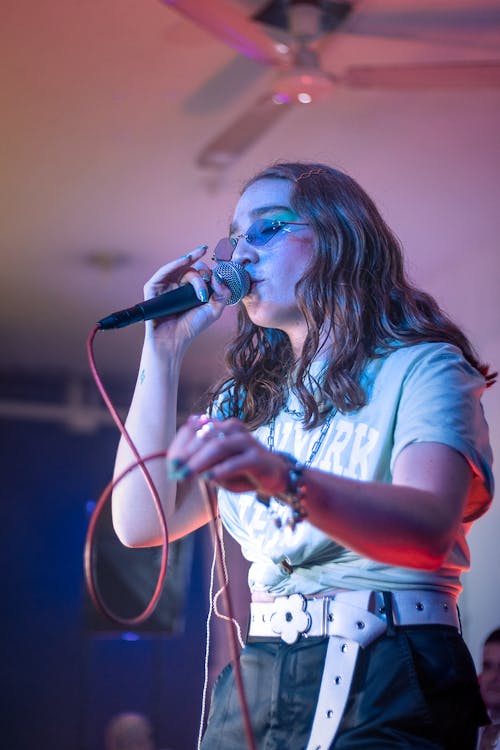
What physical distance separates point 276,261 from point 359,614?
68 centimetres

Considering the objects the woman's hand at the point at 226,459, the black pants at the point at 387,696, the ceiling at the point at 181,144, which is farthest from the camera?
the ceiling at the point at 181,144

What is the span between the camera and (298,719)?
124 cm

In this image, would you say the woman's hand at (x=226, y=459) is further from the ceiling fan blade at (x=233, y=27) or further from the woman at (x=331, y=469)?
the ceiling fan blade at (x=233, y=27)

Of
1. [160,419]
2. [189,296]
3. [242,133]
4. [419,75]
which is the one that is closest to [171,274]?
[189,296]

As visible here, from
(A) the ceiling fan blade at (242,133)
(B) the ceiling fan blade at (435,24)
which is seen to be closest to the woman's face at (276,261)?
(B) the ceiling fan blade at (435,24)

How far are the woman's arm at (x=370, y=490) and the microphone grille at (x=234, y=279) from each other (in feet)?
1.79

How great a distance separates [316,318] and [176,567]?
5489 mm

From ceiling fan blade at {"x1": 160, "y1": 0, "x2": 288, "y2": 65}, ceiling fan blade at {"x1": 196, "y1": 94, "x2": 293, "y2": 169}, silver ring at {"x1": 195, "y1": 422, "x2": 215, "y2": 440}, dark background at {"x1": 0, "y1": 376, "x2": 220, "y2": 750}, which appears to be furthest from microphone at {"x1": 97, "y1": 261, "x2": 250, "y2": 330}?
dark background at {"x1": 0, "y1": 376, "x2": 220, "y2": 750}

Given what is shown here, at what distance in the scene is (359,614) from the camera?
1.24 meters

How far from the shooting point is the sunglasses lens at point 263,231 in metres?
1.67

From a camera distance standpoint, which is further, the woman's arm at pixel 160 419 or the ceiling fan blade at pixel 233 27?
the ceiling fan blade at pixel 233 27

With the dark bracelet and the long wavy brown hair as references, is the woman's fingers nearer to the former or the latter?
the long wavy brown hair

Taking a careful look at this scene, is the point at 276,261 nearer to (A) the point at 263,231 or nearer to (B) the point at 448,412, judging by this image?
(A) the point at 263,231

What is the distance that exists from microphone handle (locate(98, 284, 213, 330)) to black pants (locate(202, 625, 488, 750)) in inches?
22.5
